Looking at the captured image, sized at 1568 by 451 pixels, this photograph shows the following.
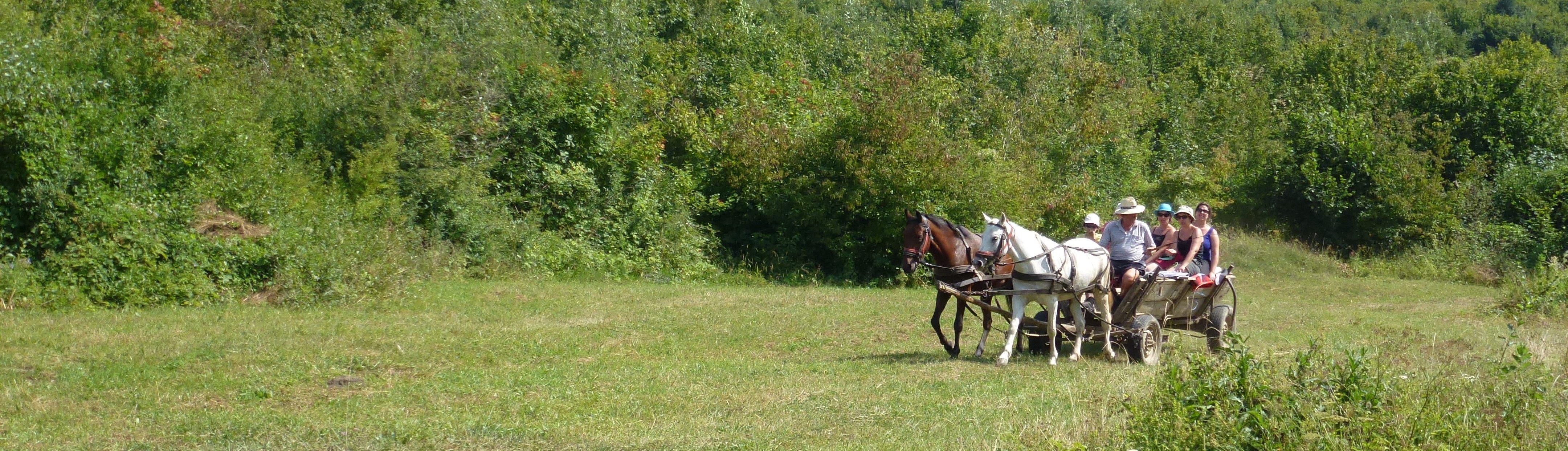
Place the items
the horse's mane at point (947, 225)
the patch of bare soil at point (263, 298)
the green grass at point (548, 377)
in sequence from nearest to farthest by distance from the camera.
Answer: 1. the green grass at point (548, 377)
2. the horse's mane at point (947, 225)
3. the patch of bare soil at point (263, 298)

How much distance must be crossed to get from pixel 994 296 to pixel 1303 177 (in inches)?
999

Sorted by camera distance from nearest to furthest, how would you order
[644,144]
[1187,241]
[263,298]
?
[1187,241]
[263,298]
[644,144]

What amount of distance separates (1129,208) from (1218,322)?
159 centimetres

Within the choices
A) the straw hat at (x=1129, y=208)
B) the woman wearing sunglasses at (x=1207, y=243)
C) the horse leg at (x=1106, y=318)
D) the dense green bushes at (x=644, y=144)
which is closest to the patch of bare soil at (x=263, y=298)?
the dense green bushes at (x=644, y=144)

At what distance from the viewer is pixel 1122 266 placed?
38.8ft

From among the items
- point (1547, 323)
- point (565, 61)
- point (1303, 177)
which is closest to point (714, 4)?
point (565, 61)

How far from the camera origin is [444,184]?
→ 2073cm

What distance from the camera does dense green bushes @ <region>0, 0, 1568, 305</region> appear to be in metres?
14.9

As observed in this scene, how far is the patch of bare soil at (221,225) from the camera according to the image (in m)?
15.4

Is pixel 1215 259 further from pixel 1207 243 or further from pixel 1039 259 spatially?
pixel 1039 259

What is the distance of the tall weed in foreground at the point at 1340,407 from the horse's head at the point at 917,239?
4.46m

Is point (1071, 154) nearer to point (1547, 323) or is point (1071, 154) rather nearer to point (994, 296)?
point (1547, 323)

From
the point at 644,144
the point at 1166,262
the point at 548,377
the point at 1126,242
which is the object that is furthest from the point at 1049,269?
the point at 644,144

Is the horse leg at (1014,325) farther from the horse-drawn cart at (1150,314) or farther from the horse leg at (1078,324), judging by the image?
the horse leg at (1078,324)
